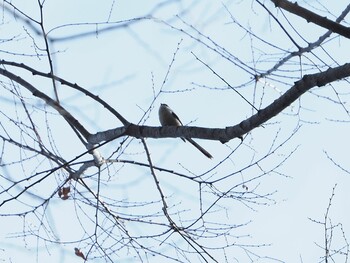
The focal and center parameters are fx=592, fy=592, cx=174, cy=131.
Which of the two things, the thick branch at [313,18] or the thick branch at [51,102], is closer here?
the thick branch at [313,18]

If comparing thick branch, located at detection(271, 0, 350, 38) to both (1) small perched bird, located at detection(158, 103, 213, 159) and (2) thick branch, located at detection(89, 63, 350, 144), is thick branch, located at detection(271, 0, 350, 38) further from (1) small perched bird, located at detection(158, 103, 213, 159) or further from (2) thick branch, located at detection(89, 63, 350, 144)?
(1) small perched bird, located at detection(158, 103, 213, 159)

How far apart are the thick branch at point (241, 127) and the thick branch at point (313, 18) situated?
18 cm

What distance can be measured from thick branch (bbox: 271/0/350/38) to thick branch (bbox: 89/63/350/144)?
0.18 metres

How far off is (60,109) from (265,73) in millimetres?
1336

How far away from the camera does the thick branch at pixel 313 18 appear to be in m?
2.55

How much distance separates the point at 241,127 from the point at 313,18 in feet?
2.02

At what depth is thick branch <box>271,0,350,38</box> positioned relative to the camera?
2547 mm

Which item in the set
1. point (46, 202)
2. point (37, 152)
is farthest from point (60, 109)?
point (46, 202)

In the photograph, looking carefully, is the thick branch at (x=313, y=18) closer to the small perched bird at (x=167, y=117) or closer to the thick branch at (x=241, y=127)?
the thick branch at (x=241, y=127)

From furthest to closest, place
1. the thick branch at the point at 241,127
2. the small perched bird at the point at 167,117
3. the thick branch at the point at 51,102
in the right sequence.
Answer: the small perched bird at the point at 167,117 → the thick branch at the point at 51,102 → the thick branch at the point at 241,127

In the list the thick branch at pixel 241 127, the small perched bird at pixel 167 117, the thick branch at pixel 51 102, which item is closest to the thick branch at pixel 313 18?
the thick branch at pixel 241 127

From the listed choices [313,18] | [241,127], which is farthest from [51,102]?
[313,18]

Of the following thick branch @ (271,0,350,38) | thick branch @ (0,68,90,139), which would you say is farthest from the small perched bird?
thick branch @ (271,0,350,38)

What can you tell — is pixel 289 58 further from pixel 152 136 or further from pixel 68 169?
pixel 68 169
